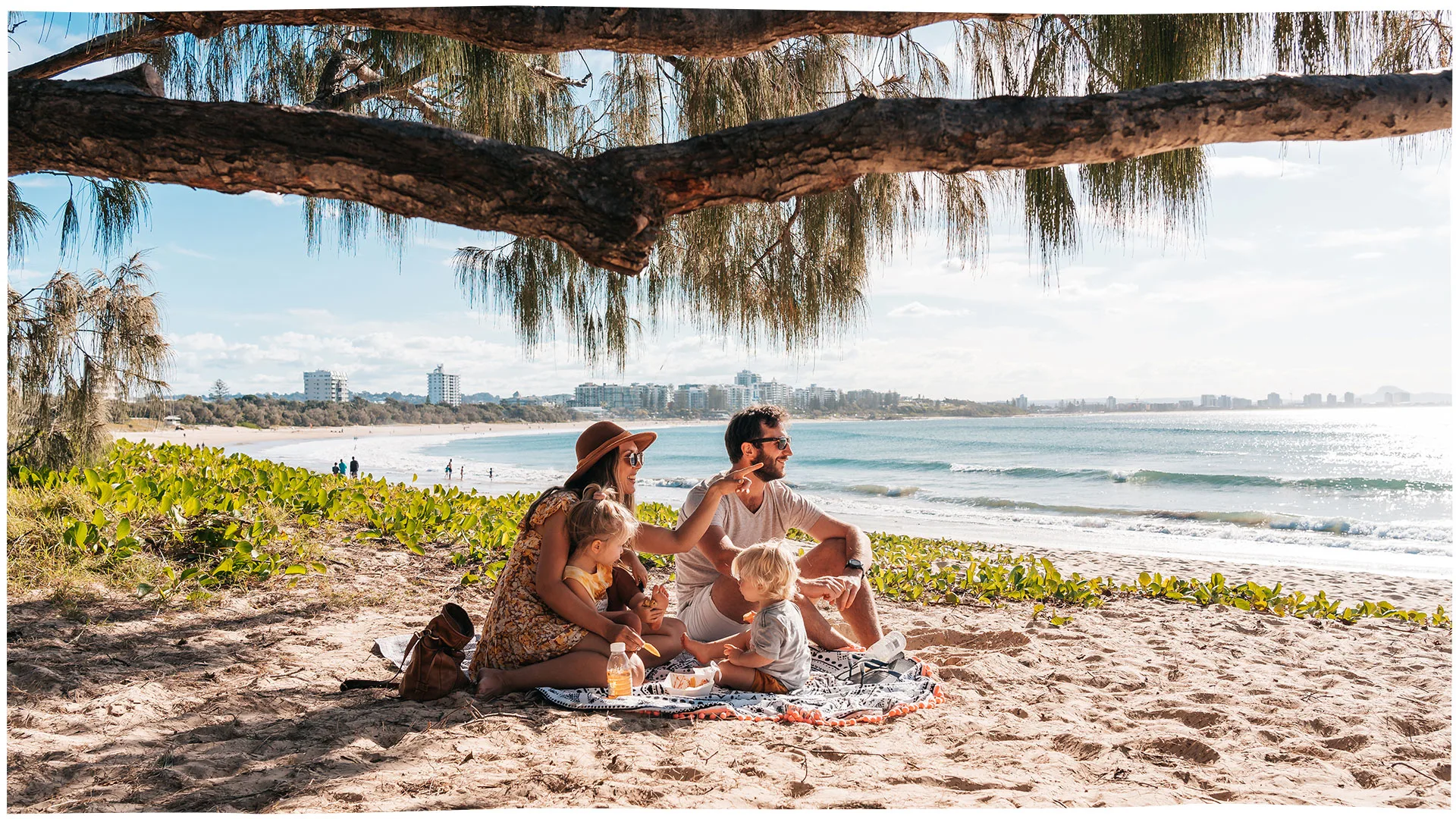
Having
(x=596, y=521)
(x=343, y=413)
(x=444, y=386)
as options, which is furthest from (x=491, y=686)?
(x=343, y=413)

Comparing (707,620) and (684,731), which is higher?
(707,620)

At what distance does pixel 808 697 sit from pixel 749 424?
95cm

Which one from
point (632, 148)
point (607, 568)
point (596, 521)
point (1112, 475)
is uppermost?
point (632, 148)

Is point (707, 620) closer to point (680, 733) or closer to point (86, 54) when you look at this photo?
point (680, 733)

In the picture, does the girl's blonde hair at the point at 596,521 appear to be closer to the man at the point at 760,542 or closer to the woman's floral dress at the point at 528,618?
the woman's floral dress at the point at 528,618

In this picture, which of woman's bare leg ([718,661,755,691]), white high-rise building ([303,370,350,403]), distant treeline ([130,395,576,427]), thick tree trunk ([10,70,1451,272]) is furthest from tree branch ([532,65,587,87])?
white high-rise building ([303,370,350,403])

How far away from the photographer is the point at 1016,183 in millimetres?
3455

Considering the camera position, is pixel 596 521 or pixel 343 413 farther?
pixel 343 413

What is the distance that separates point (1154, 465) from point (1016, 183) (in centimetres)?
2669

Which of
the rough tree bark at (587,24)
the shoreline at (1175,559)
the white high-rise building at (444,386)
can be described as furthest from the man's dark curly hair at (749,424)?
the white high-rise building at (444,386)

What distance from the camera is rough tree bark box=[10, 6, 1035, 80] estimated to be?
2.56 metres

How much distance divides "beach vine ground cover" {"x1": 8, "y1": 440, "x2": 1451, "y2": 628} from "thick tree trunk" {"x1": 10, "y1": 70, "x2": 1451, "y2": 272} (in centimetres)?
198

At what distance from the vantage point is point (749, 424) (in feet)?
10.0

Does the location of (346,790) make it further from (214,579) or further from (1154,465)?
(1154,465)
